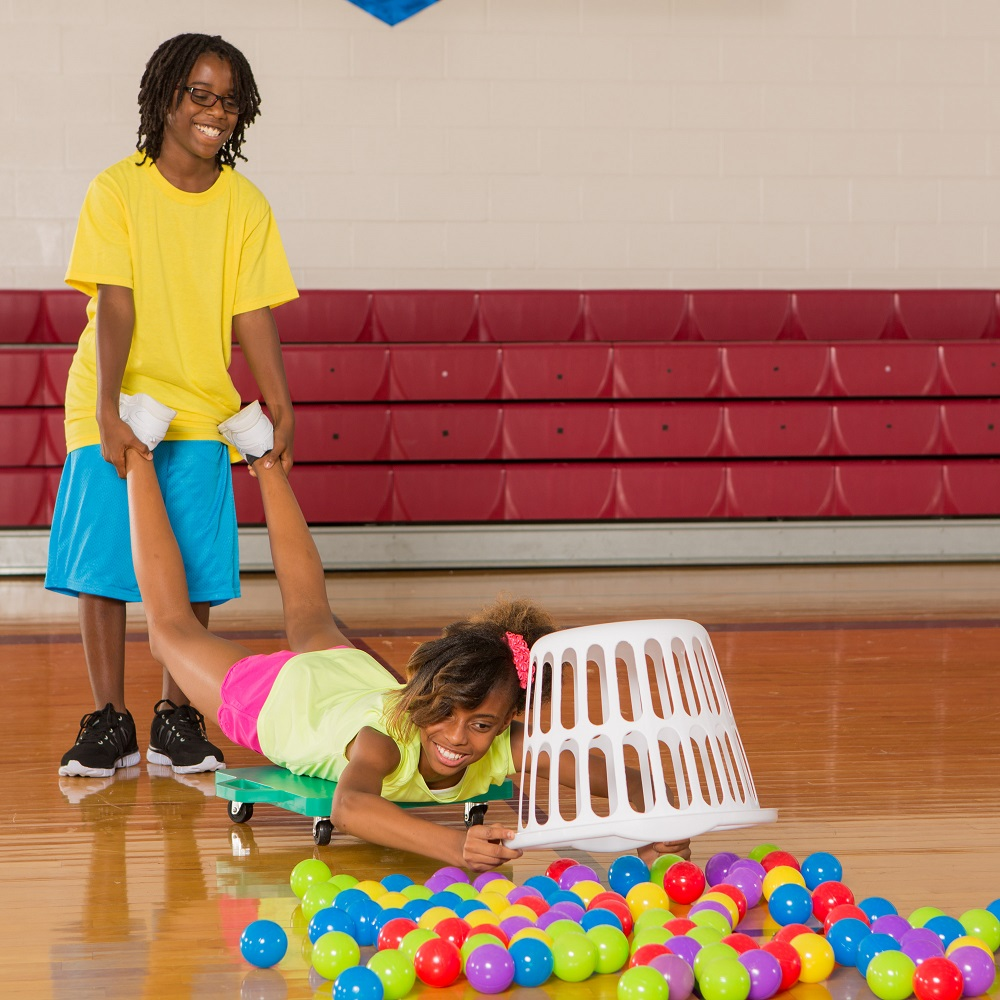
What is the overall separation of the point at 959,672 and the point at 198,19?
4028 mm

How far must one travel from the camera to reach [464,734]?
5.13ft

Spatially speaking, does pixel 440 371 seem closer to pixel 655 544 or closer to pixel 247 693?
pixel 655 544

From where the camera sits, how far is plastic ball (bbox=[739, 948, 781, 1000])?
1189 mm

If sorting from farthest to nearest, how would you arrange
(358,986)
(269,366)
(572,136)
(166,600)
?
1. (572,136)
2. (269,366)
3. (166,600)
4. (358,986)

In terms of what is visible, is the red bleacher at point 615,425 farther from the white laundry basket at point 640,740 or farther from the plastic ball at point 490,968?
the plastic ball at point 490,968

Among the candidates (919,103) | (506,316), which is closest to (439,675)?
(506,316)

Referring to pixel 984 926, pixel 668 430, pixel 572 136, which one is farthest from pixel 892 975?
pixel 572 136

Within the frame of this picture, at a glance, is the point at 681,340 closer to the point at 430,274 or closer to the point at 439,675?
the point at 430,274

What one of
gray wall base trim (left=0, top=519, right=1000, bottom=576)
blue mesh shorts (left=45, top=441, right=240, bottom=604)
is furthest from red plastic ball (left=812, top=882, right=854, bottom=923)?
gray wall base trim (left=0, top=519, right=1000, bottom=576)

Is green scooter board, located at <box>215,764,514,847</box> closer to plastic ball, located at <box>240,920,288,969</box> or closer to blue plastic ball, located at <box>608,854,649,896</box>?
blue plastic ball, located at <box>608,854,649,896</box>

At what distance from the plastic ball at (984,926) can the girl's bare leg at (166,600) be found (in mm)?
1075

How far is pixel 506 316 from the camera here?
5281 mm

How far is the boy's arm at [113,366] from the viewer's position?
2051mm

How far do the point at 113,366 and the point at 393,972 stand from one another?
1.19 metres
